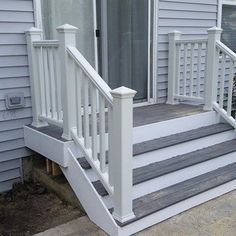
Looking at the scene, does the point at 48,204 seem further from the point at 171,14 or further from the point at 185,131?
the point at 171,14

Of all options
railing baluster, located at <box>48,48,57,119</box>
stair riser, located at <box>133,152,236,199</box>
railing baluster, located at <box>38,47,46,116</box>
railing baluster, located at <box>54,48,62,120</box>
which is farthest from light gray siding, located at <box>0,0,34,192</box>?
stair riser, located at <box>133,152,236,199</box>

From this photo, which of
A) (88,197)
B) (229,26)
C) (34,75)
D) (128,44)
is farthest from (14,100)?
(229,26)

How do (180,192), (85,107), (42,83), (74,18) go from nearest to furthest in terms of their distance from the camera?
(85,107)
(180,192)
(42,83)
(74,18)

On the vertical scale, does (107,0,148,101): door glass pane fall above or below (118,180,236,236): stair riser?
above

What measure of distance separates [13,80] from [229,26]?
3701 mm

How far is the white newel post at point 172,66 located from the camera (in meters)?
4.41

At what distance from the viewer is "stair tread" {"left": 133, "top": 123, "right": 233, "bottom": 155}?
Result: 317 cm

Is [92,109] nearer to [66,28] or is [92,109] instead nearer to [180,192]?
[66,28]

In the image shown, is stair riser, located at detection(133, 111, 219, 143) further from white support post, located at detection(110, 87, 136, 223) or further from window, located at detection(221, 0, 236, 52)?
window, located at detection(221, 0, 236, 52)

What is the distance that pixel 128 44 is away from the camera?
14.3 ft

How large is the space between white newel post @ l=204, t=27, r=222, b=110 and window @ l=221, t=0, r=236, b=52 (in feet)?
5.29

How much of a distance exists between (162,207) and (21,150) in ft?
5.17

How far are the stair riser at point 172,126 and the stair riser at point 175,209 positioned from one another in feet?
2.44

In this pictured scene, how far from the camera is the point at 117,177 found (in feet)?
7.97
